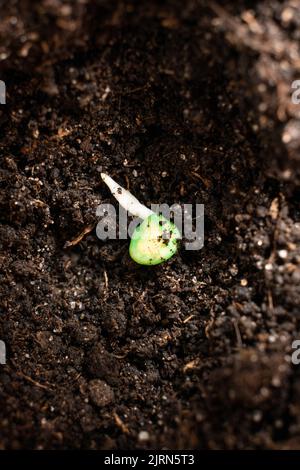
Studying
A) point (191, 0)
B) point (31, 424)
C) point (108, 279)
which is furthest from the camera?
point (108, 279)

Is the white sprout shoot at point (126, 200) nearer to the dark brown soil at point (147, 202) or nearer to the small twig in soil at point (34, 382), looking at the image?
the dark brown soil at point (147, 202)

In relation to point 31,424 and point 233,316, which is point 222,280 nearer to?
point 233,316

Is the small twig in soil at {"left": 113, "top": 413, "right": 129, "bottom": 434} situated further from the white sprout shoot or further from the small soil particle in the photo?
the white sprout shoot

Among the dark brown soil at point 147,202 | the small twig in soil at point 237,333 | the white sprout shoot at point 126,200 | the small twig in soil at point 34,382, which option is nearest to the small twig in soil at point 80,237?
the dark brown soil at point 147,202

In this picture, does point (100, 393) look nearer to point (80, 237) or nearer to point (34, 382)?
point (34, 382)

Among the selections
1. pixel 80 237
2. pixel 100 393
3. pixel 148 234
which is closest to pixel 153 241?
pixel 148 234

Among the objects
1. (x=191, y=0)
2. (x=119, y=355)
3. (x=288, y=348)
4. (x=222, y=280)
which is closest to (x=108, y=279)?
(x=119, y=355)
